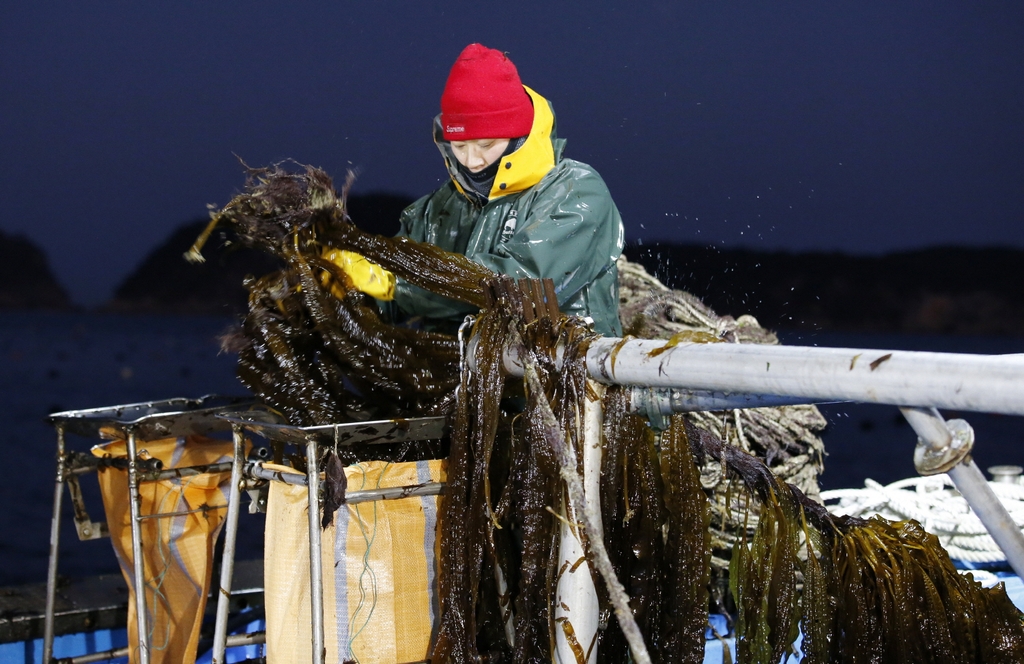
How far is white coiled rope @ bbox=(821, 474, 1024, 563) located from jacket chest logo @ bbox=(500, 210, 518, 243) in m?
2.06

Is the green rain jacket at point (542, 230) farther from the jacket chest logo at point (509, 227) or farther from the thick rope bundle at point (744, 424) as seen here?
the thick rope bundle at point (744, 424)

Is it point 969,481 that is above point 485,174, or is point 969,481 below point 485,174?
below

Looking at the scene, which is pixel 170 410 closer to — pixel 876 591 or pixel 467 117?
pixel 467 117

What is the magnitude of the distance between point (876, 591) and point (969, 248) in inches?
1141

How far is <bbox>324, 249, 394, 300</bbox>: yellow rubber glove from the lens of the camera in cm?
263

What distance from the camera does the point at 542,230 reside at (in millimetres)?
2566

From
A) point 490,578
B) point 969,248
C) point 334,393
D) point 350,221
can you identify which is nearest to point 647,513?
point 490,578

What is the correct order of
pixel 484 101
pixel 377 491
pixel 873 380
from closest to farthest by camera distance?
pixel 873 380, pixel 377 491, pixel 484 101

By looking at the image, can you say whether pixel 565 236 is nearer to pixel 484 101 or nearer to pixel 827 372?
pixel 484 101

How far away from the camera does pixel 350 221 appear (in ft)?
8.48

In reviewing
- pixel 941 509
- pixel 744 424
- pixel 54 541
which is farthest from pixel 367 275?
pixel 941 509

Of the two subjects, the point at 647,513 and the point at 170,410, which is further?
the point at 170,410

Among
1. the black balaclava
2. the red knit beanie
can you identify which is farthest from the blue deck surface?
the red knit beanie

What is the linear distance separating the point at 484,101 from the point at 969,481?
1723 millimetres
